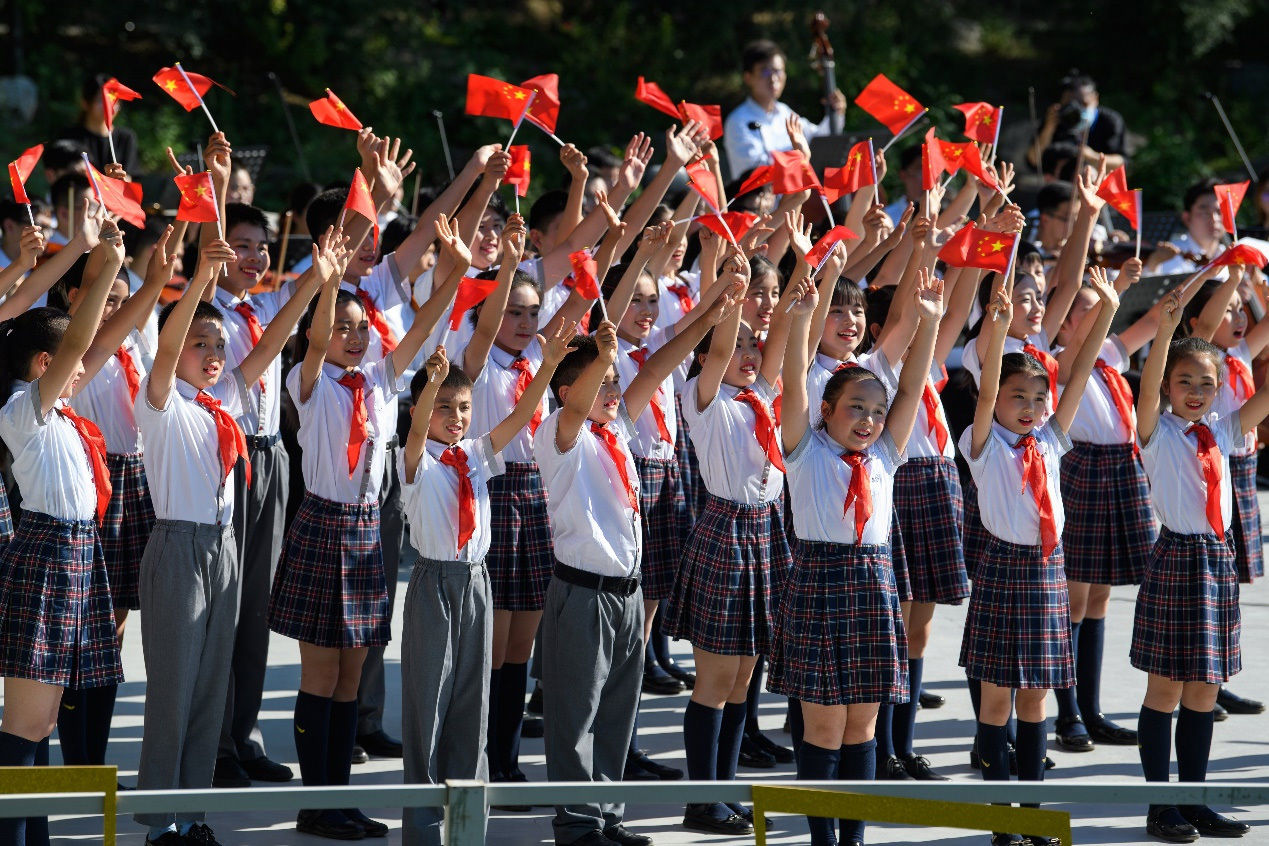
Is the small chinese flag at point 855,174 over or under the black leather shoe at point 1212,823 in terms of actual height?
over

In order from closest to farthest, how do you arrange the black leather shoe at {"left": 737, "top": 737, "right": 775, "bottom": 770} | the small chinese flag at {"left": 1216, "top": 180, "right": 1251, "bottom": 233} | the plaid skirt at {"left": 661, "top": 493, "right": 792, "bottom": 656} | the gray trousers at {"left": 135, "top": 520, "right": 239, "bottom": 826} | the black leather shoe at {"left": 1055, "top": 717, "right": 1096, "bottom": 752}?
the gray trousers at {"left": 135, "top": 520, "right": 239, "bottom": 826}
the plaid skirt at {"left": 661, "top": 493, "right": 792, "bottom": 656}
the black leather shoe at {"left": 737, "top": 737, "right": 775, "bottom": 770}
the black leather shoe at {"left": 1055, "top": 717, "right": 1096, "bottom": 752}
the small chinese flag at {"left": 1216, "top": 180, "right": 1251, "bottom": 233}

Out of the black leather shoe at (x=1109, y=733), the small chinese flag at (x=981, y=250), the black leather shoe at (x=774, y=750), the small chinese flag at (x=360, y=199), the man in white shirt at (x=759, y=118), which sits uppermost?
the man in white shirt at (x=759, y=118)

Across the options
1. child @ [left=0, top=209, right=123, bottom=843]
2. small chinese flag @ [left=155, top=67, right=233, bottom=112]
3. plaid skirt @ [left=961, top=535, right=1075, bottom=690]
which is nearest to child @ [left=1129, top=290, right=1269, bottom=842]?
plaid skirt @ [left=961, top=535, right=1075, bottom=690]

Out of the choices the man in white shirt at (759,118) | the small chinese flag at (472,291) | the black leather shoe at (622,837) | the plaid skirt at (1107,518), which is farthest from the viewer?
the man in white shirt at (759,118)

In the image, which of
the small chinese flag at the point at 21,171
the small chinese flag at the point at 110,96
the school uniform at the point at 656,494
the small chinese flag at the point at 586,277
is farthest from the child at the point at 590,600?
the small chinese flag at the point at 110,96

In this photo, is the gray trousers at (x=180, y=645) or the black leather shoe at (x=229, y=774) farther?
the black leather shoe at (x=229, y=774)

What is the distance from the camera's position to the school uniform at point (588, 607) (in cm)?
468

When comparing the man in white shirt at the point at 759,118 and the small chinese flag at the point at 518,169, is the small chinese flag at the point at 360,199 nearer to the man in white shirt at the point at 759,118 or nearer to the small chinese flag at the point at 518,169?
the small chinese flag at the point at 518,169

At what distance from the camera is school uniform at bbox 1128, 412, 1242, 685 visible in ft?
16.4

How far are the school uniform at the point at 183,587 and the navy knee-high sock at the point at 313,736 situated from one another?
32 cm

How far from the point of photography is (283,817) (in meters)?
4.98

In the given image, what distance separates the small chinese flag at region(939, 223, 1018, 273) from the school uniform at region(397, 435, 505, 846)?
1762mm

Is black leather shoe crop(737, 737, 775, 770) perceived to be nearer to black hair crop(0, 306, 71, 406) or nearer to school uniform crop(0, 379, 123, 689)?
school uniform crop(0, 379, 123, 689)

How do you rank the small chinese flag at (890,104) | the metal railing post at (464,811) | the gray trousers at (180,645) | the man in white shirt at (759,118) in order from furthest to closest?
the man in white shirt at (759,118) → the small chinese flag at (890,104) → the gray trousers at (180,645) → the metal railing post at (464,811)
